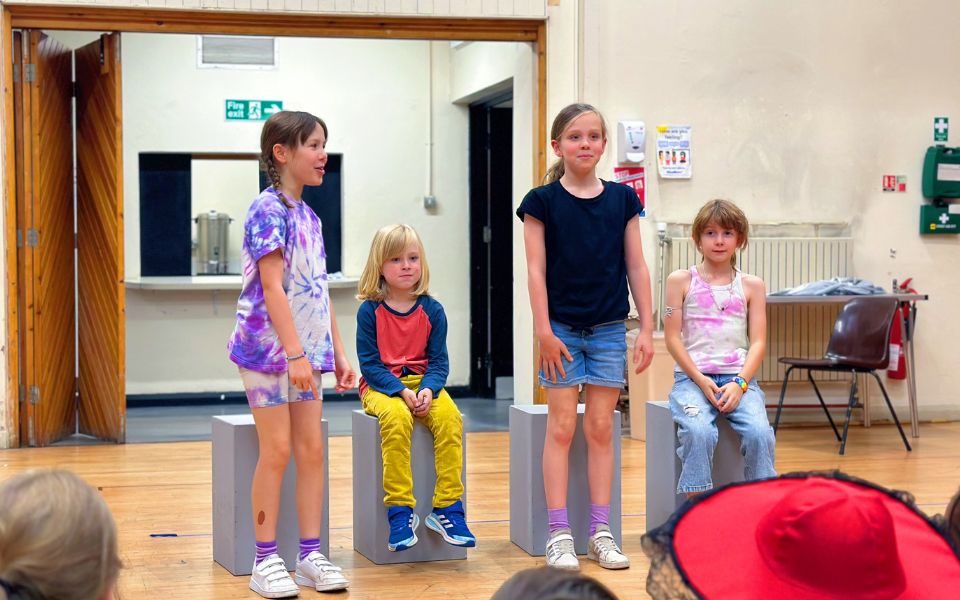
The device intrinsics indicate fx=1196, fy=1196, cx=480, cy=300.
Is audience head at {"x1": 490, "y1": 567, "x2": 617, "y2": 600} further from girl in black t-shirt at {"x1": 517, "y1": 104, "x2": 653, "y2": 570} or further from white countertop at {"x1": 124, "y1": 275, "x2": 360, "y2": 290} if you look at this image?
white countertop at {"x1": 124, "y1": 275, "x2": 360, "y2": 290}

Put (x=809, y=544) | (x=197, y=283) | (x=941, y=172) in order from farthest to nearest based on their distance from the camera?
(x=197, y=283) < (x=941, y=172) < (x=809, y=544)

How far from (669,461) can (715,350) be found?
0.39 metres

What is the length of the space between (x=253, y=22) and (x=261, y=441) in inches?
143

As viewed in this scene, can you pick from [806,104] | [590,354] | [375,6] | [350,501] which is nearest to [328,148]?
[375,6]

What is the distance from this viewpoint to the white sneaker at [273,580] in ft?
10.9

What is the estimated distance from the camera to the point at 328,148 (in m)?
8.87

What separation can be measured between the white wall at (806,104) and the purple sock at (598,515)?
3.26 meters

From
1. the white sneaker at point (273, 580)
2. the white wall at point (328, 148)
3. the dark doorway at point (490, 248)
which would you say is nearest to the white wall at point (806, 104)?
the dark doorway at point (490, 248)

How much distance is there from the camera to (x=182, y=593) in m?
3.39

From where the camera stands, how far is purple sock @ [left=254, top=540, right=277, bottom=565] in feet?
11.2

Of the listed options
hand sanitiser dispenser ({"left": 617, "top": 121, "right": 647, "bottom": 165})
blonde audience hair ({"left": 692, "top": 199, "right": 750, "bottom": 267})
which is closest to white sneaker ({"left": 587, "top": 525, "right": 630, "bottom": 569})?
blonde audience hair ({"left": 692, "top": 199, "right": 750, "bottom": 267})

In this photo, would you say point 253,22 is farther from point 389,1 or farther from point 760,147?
point 760,147

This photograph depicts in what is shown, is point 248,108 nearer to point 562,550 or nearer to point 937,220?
point 937,220

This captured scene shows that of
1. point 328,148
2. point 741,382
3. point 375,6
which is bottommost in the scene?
point 741,382
